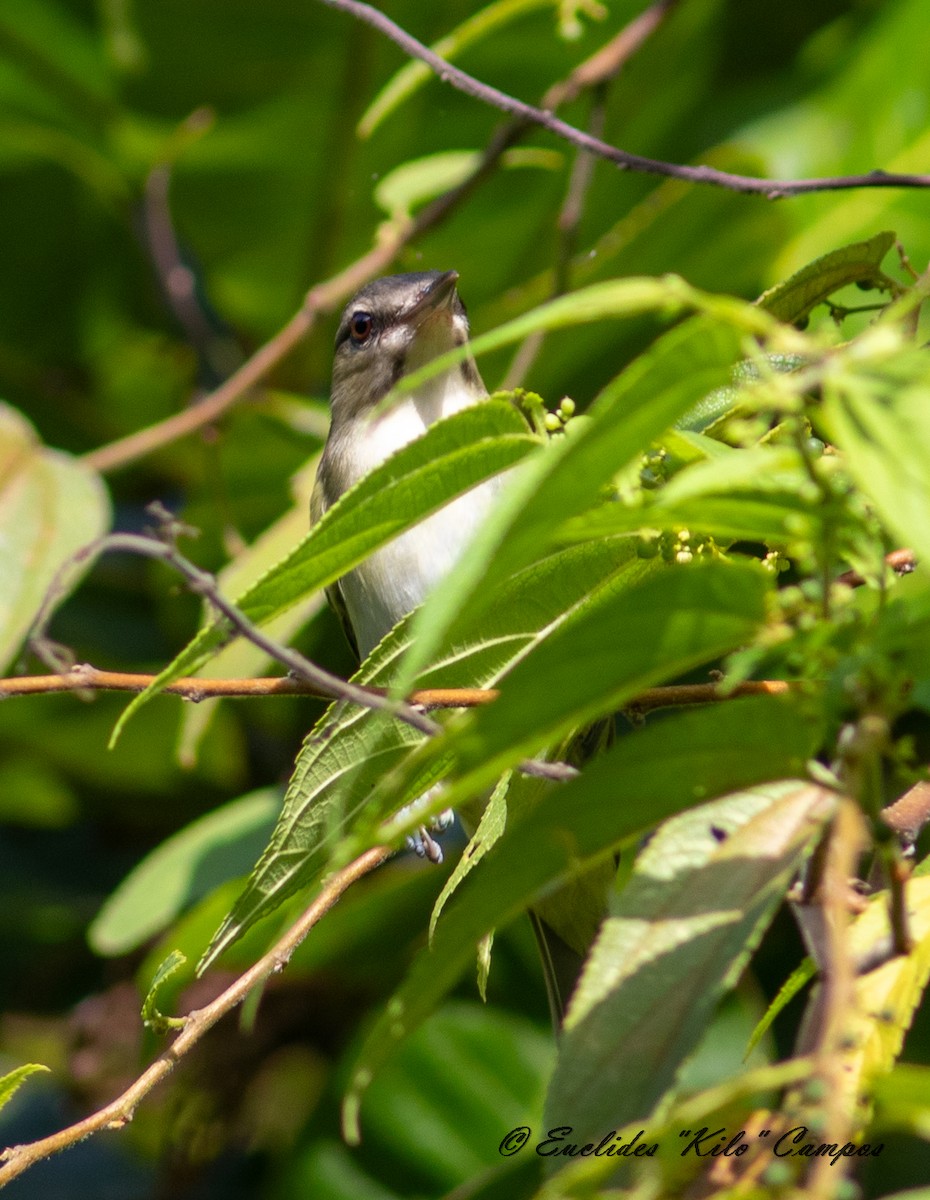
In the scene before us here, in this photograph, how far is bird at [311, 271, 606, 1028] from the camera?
3504mm

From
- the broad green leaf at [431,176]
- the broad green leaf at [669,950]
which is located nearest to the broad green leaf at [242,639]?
the broad green leaf at [431,176]

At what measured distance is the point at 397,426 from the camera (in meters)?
3.63

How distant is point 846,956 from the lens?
3.27ft

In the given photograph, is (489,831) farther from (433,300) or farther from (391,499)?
(433,300)

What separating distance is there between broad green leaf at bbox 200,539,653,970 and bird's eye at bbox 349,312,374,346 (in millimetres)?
2247

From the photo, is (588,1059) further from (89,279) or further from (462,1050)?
(89,279)

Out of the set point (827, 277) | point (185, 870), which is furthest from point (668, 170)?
point (185, 870)

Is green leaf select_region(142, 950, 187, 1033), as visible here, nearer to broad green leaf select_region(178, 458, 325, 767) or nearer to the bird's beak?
broad green leaf select_region(178, 458, 325, 767)

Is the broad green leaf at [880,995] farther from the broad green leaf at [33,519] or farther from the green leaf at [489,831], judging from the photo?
the broad green leaf at [33,519]

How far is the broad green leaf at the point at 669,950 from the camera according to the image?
1.20 m

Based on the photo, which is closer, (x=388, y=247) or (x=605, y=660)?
(x=605, y=660)


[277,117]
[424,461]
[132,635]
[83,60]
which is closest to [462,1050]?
[132,635]

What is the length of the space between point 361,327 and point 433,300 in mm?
391

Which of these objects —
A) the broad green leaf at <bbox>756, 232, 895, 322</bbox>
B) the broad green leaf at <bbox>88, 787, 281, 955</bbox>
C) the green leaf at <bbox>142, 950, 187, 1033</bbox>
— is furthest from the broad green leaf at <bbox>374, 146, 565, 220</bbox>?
the green leaf at <bbox>142, 950, 187, 1033</bbox>
